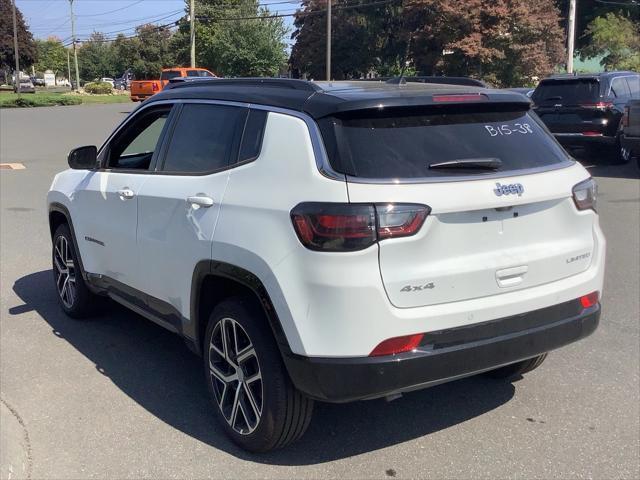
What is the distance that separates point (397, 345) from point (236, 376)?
1.00 m

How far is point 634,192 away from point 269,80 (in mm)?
9625

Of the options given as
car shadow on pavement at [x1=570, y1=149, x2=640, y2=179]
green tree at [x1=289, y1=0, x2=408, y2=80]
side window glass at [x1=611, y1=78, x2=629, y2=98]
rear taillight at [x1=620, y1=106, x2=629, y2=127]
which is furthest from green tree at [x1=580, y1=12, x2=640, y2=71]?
rear taillight at [x1=620, y1=106, x2=629, y2=127]

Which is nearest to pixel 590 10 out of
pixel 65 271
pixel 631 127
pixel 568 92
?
pixel 568 92

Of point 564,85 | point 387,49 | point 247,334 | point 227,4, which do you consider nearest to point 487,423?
point 247,334

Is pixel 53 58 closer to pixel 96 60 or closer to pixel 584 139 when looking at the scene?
pixel 96 60

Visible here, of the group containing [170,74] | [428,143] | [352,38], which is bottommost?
[428,143]

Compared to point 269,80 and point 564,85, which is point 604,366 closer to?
point 269,80

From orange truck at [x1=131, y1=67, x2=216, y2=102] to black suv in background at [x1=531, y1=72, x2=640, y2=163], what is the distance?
24.4m

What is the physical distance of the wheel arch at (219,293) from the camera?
310 centimetres

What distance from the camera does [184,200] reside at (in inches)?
147

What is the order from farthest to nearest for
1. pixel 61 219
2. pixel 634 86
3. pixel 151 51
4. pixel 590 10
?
1. pixel 151 51
2. pixel 590 10
3. pixel 634 86
4. pixel 61 219

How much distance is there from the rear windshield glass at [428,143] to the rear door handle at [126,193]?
5.59 ft

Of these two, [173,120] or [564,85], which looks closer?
[173,120]

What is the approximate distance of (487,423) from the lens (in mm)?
3793
